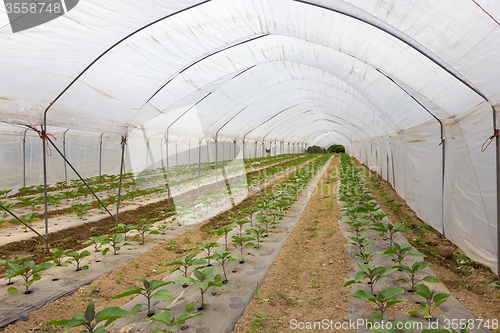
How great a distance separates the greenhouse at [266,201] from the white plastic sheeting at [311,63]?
0.03 meters

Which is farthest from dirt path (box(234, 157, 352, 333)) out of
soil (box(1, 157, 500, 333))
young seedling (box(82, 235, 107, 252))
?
young seedling (box(82, 235, 107, 252))

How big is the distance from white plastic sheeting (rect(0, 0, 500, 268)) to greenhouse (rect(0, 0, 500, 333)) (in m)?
0.03

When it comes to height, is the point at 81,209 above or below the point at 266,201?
below

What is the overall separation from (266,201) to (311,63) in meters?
4.15

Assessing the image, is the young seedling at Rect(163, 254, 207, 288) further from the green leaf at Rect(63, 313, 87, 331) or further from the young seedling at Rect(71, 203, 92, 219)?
the young seedling at Rect(71, 203, 92, 219)

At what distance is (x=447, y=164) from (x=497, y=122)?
1.85 meters

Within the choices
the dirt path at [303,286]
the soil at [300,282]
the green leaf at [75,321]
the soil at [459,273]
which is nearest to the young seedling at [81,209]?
the soil at [300,282]

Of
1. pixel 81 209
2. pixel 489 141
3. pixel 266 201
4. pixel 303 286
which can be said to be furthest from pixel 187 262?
pixel 81 209

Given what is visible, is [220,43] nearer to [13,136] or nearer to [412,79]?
[412,79]

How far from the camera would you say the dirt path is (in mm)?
2908

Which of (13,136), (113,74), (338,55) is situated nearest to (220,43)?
(113,74)

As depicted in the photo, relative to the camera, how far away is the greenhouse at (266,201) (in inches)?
114

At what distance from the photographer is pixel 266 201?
23.0 ft

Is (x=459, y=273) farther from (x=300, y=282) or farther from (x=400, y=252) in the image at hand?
(x=300, y=282)
